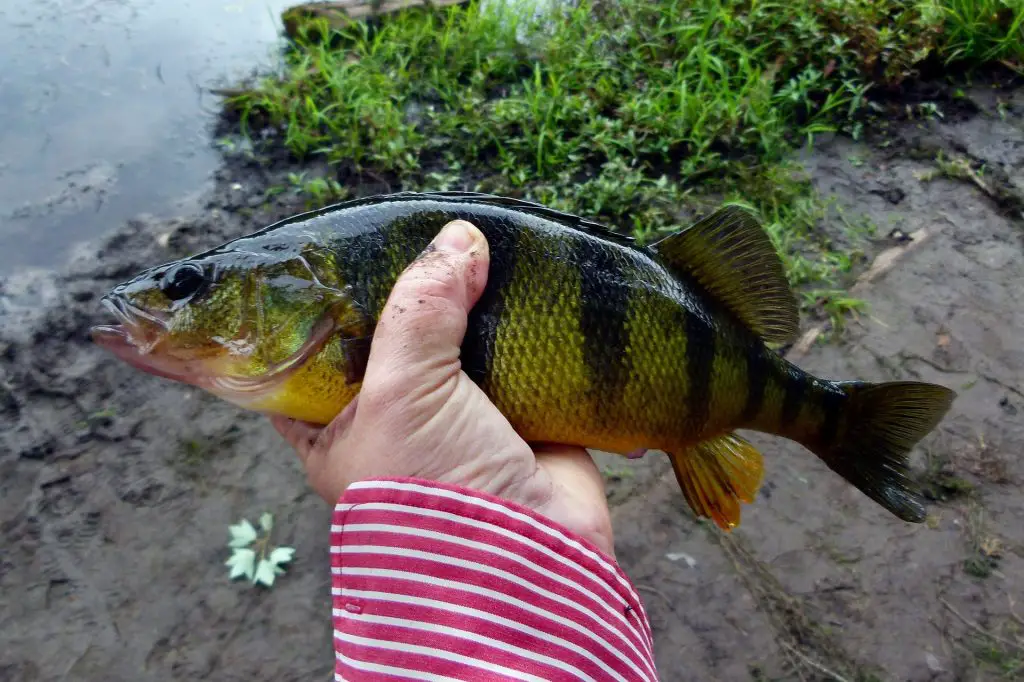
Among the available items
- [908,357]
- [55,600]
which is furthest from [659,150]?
[55,600]

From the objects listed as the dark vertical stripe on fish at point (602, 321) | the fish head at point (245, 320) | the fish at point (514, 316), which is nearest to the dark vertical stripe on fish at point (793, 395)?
the fish at point (514, 316)

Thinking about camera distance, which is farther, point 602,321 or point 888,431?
point 888,431

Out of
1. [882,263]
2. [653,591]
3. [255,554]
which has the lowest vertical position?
[255,554]

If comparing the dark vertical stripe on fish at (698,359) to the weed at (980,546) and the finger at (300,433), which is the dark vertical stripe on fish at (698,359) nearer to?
the finger at (300,433)

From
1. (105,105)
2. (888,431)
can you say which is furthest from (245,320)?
(105,105)

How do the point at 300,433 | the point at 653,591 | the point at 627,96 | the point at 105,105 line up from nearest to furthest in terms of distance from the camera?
1. the point at 300,433
2. the point at 653,591
3. the point at 627,96
4. the point at 105,105

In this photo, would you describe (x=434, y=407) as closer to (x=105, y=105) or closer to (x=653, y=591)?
(x=653, y=591)
